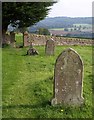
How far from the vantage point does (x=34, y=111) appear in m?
9.80

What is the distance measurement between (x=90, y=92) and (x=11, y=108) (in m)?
2.97

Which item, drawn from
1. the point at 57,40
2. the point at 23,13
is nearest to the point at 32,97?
the point at 23,13

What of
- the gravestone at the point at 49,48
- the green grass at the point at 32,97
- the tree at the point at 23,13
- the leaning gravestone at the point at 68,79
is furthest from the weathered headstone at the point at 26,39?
the leaning gravestone at the point at 68,79

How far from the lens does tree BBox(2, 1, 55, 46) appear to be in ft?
101

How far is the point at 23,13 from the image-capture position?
31422mm

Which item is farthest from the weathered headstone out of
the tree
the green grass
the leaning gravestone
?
the leaning gravestone

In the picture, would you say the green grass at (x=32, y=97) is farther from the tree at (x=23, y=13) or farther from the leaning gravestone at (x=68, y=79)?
the tree at (x=23, y=13)

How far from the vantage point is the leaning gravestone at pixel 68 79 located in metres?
10.1

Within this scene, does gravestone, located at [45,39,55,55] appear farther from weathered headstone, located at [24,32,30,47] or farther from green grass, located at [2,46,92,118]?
weathered headstone, located at [24,32,30,47]

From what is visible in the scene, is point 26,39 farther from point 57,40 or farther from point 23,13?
point 57,40

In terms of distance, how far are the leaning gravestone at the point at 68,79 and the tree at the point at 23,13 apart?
21116mm

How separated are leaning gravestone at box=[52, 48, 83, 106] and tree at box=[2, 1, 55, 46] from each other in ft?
69.3

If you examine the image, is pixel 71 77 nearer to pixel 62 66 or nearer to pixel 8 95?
pixel 62 66

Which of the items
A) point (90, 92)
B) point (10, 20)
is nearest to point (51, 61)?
point (90, 92)
